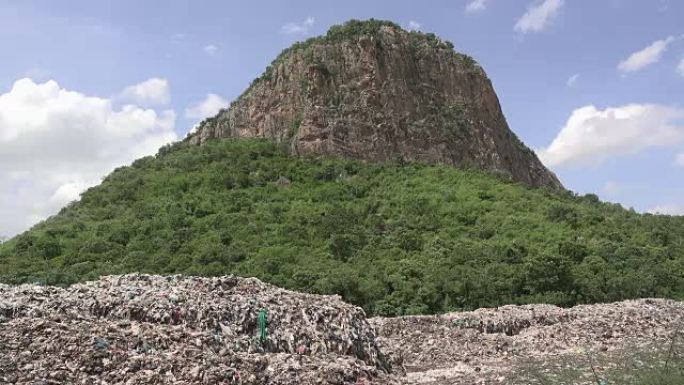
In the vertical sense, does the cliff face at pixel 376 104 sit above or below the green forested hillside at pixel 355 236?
above

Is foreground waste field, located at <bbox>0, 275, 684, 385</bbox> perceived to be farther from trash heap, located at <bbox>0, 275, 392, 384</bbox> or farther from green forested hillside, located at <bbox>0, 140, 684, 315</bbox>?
green forested hillside, located at <bbox>0, 140, 684, 315</bbox>

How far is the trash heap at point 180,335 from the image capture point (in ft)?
29.1

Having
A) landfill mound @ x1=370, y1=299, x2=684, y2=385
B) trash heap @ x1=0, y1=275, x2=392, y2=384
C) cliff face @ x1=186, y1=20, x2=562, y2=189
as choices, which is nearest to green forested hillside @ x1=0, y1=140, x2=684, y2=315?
cliff face @ x1=186, y1=20, x2=562, y2=189

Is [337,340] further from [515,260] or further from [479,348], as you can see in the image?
[515,260]

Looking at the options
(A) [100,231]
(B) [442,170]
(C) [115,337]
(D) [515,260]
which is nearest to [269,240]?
(A) [100,231]

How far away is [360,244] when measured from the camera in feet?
99.4

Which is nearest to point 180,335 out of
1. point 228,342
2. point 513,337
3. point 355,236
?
point 228,342

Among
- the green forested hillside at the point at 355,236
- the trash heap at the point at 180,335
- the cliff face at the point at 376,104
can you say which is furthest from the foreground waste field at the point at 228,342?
the cliff face at the point at 376,104

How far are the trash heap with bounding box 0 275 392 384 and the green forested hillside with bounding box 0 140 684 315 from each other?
11.4 metres

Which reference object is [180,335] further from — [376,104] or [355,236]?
A: [376,104]

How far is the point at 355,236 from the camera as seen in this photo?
30375mm

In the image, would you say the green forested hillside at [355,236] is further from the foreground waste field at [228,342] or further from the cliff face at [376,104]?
the foreground waste field at [228,342]

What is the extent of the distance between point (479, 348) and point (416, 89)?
103ft

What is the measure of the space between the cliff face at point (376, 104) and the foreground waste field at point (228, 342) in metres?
26.3
